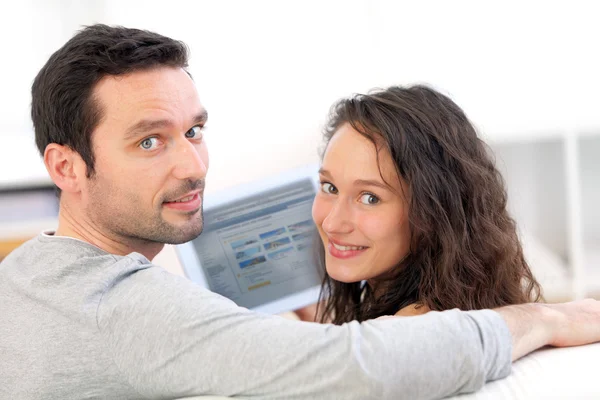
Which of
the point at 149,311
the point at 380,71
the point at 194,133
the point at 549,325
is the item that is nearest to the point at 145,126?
the point at 194,133

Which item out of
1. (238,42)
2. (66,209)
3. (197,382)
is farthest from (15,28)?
(197,382)

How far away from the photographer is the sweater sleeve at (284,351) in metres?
0.99

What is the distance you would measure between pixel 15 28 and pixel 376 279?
8.38 ft

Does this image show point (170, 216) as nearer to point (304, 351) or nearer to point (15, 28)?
point (304, 351)

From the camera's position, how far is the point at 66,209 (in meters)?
1.40

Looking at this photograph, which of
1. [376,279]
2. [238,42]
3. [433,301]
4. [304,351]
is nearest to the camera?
[304,351]

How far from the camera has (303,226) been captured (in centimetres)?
181

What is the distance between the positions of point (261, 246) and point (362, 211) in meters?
0.41

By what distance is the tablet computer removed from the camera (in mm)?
1689

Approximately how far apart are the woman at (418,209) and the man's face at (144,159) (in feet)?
0.90

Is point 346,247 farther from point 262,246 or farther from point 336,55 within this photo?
point 336,55

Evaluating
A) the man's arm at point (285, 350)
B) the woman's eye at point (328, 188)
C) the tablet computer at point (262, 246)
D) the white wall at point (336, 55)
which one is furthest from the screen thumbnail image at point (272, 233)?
the white wall at point (336, 55)

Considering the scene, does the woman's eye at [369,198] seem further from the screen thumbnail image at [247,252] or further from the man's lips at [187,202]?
the screen thumbnail image at [247,252]

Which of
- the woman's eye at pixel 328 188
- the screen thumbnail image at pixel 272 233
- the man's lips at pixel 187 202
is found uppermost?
the man's lips at pixel 187 202
